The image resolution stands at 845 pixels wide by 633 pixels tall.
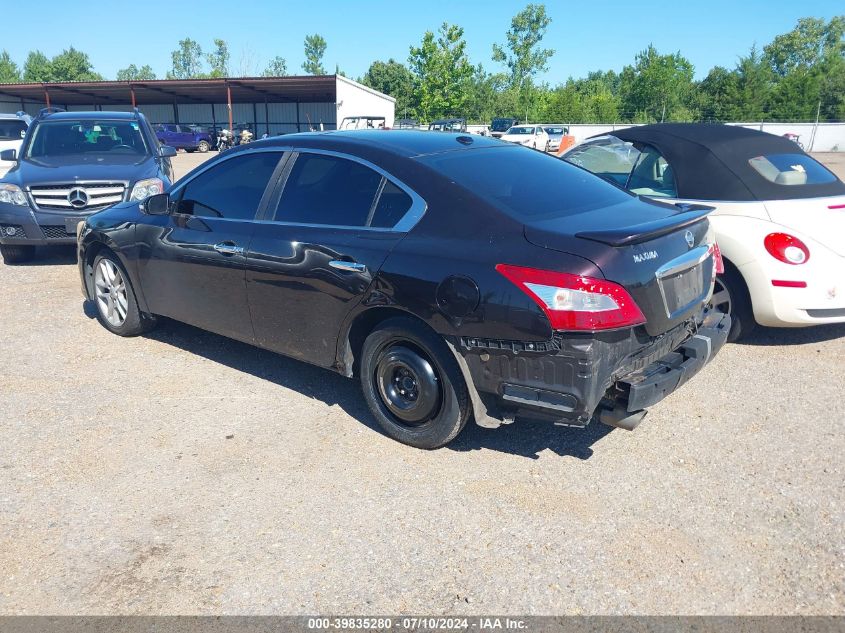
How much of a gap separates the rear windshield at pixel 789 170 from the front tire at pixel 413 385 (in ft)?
→ 11.0

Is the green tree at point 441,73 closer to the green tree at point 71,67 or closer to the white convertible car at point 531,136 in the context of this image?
the white convertible car at point 531,136

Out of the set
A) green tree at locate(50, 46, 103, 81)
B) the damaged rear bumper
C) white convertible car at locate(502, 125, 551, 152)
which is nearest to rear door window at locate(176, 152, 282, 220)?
the damaged rear bumper

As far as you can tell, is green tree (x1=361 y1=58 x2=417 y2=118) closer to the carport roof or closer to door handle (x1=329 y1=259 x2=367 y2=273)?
the carport roof

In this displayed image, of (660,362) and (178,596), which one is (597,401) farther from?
(178,596)

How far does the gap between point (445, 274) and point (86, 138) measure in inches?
307

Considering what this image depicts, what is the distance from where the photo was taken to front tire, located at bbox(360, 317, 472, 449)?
3488 mm

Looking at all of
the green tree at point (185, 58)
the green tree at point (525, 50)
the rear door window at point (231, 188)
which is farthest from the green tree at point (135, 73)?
the rear door window at point (231, 188)

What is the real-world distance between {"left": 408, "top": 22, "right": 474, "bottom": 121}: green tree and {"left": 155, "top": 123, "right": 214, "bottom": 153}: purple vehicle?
18.2m

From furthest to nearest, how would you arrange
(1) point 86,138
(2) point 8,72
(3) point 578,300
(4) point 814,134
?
1. (2) point 8,72
2. (4) point 814,134
3. (1) point 86,138
4. (3) point 578,300

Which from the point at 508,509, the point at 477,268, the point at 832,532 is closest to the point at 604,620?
the point at 508,509

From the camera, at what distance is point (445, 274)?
3.34m

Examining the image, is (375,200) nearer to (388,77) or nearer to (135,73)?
(388,77)

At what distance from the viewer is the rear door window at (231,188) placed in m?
4.41

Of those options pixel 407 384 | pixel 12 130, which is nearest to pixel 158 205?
pixel 407 384
